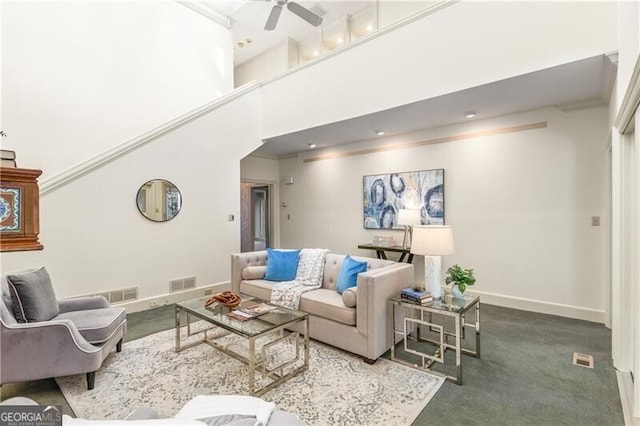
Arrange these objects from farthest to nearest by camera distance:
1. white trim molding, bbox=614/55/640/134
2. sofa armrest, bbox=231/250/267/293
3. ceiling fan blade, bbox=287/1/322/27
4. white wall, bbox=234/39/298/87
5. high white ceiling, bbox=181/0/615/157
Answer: white wall, bbox=234/39/298/87
ceiling fan blade, bbox=287/1/322/27
sofa armrest, bbox=231/250/267/293
high white ceiling, bbox=181/0/615/157
white trim molding, bbox=614/55/640/134

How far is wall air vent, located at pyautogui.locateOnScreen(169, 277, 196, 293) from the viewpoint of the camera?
4492mm

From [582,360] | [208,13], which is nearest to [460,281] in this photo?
[582,360]

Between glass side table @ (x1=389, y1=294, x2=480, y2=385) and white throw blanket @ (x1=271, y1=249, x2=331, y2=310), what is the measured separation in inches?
40.9

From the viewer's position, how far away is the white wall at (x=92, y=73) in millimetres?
4016

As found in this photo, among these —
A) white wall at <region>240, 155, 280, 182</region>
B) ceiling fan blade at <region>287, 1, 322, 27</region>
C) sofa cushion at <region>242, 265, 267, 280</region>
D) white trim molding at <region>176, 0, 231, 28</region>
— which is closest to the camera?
sofa cushion at <region>242, 265, 267, 280</region>

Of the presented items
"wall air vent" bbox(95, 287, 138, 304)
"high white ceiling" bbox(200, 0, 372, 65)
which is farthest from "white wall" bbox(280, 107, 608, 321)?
"wall air vent" bbox(95, 287, 138, 304)

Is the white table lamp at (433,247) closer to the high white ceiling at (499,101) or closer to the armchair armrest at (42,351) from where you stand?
the high white ceiling at (499,101)

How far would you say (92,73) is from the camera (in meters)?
4.61

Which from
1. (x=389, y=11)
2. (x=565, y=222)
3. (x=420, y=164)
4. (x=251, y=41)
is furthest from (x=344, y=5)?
(x=565, y=222)

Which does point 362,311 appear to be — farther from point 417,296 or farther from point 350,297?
point 417,296

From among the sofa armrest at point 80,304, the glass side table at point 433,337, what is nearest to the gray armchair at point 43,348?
the sofa armrest at point 80,304

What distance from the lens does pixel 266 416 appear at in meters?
0.99

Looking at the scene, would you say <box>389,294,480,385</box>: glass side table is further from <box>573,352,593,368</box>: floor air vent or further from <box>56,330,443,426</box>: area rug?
<box>573,352,593,368</box>: floor air vent

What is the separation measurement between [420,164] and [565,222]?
2.07 metres
